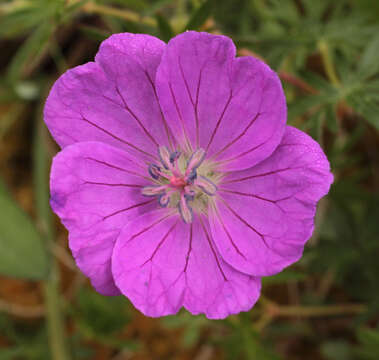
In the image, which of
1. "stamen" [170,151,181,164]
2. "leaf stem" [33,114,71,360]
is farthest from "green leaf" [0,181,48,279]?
"stamen" [170,151,181,164]

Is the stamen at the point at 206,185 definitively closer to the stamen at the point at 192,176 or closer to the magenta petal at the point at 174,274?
the stamen at the point at 192,176

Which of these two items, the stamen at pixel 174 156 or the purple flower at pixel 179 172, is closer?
the purple flower at pixel 179 172

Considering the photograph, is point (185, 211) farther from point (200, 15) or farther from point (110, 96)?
point (200, 15)

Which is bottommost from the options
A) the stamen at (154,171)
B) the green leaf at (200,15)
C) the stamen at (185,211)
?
the stamen at (185,211)

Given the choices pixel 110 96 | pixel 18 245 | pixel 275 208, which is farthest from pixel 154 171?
pixel 18 245

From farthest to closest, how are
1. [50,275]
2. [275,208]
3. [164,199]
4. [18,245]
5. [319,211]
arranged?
1. [319,211]
2. [50,275]
3. [18,245]
4. [164,199]
5. [275,208]

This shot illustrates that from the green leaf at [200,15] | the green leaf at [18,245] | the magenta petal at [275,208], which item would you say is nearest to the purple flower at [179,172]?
the magenta petal at [275,208]

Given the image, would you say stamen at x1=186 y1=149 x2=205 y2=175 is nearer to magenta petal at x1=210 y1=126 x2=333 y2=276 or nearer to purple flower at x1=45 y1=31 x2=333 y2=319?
purple flower at x1=45 y1=31 x2=333 y2=319
